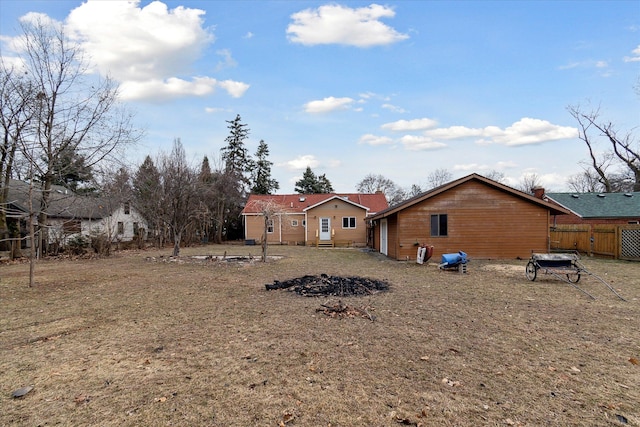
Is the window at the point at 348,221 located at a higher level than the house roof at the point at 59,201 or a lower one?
lower

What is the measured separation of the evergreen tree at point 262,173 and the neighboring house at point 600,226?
101 feet

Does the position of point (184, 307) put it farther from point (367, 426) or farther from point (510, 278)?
point (510, 278)

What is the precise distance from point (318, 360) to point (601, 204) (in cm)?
2915

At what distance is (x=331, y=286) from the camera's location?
8.66m

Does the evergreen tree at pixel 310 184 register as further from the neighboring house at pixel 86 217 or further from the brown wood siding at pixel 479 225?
the brown wood siding at pixel 479 225

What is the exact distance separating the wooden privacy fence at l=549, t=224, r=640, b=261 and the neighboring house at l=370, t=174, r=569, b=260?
2.63 meters

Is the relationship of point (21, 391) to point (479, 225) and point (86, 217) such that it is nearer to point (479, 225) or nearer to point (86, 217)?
point (479, 225)

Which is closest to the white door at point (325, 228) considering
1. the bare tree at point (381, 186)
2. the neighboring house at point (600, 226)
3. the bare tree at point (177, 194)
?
the bare tree at point (177, 194)

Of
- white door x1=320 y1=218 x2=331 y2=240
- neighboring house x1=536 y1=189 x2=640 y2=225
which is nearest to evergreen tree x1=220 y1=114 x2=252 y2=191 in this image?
white door x1=320 y1=218 x2=331 y2=240

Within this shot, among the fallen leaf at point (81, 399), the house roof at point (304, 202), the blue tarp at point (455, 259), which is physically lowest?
the fallen leaf at point (81, 399)

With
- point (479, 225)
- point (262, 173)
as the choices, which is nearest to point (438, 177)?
point (262, 173)

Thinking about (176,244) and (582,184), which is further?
(582,184)

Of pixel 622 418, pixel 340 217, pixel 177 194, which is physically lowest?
pixel 622 418

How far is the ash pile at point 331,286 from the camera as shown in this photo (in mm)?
8141
